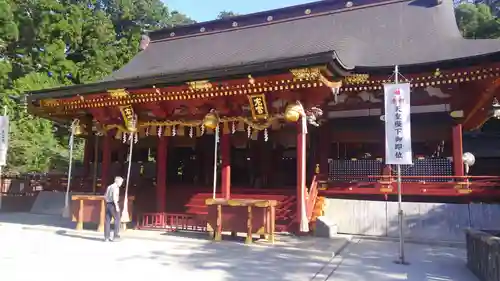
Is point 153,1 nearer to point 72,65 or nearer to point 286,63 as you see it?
point 72,65

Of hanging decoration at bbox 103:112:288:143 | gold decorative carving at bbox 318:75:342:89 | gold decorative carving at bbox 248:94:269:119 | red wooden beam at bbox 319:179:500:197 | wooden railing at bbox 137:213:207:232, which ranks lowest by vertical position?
wooden railing at bbox 137:213:207:232

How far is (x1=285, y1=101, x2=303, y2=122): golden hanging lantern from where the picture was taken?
8273 mm

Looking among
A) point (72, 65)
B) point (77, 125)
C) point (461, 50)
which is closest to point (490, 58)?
point (461, 50)

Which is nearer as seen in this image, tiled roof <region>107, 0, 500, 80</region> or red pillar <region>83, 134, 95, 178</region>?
tiled roof <region>107, 0, 500, 80</region>

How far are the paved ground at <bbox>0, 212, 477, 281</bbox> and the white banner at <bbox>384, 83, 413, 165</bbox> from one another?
187 cm

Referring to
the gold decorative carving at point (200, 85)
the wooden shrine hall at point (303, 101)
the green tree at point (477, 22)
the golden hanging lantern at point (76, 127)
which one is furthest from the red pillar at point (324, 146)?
the green tree at point (477, 22)

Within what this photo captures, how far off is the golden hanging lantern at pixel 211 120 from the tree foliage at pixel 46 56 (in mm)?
12221

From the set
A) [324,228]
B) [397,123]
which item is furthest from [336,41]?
[324,228]

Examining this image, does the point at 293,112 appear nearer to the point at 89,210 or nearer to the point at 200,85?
the point at 200,85

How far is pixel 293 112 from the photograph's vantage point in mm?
8297

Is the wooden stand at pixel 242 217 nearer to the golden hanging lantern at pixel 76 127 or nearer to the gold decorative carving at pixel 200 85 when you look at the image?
the gold decorative carving at pixel 200 85

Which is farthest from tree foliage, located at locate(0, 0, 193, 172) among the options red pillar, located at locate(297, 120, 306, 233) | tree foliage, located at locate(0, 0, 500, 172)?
red pillar, located at locate(297, 120, 306, 233)

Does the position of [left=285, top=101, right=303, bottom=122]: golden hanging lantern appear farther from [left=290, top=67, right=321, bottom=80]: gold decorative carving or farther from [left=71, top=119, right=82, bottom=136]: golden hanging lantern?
Result: [left=71, top=119, right=82, bottom=136]: golden hanging lantern

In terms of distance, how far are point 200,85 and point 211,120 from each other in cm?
102
